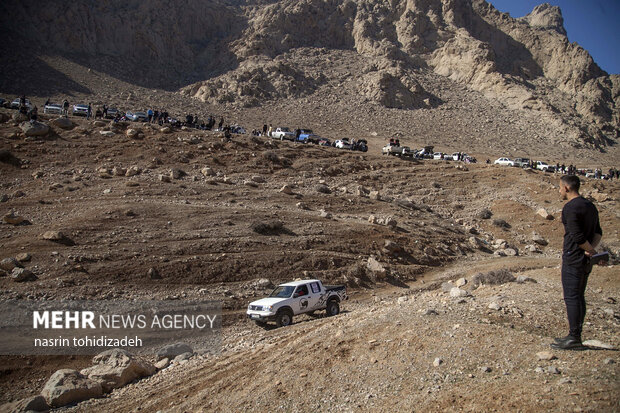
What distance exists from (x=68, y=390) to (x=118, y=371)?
4.03 feet

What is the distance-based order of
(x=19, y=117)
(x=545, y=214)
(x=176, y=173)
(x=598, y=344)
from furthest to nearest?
1. (x=19, y=117)
2. (x=545, y=214)
3. (x=176, y=173)
4. (x=598, y=344)

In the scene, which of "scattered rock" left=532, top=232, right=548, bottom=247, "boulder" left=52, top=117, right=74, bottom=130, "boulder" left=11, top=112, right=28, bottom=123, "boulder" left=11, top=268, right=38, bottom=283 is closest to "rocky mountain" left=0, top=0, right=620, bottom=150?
"boulder" left=11, top=112, right=28, bottom=123

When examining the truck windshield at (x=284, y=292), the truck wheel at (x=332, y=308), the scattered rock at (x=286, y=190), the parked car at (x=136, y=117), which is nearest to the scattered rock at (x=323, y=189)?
the scattered rock at (x=286, y=190)

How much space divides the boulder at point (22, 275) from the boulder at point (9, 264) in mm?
231

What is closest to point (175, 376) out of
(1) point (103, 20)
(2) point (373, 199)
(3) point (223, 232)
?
(3) point (223, 232)

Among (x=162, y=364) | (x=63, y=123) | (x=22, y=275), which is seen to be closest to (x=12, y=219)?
(x=22, y=275)

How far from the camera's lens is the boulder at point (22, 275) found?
15.1m

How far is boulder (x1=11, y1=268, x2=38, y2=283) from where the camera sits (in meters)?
15.1

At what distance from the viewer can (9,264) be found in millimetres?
15531

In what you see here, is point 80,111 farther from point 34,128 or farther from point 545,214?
point 545,214

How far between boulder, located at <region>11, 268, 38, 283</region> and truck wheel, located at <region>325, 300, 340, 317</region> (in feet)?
34.3

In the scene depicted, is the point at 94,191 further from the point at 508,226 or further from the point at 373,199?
the point at 508,226

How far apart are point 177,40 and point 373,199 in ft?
232

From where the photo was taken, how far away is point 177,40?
276ft
